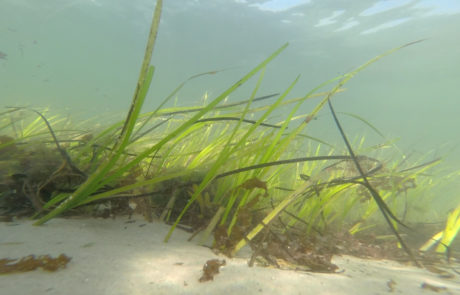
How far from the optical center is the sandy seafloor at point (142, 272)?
0.88 m

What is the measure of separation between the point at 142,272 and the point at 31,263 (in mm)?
404

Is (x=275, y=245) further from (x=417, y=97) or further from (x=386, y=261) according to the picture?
(x=417, y=97)

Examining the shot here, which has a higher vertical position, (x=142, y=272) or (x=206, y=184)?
(x=206, y=184)

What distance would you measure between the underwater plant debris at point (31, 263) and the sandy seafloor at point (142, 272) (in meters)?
0.03

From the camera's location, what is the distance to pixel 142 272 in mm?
1007

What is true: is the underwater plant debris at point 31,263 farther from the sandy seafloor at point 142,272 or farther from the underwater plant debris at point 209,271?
the underwater plant debris at point 209,271

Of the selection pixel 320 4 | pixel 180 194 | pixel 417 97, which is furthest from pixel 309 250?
pixel 417 97

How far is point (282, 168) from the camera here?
2119mm

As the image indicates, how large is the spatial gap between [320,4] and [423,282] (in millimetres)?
23349

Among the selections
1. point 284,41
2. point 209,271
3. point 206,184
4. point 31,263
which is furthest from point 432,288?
point 284,41

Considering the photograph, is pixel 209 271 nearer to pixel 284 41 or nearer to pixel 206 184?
pixel 206 184

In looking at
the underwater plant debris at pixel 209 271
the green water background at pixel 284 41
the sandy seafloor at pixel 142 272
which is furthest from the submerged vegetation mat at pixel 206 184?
the green water background at pixel 284 41

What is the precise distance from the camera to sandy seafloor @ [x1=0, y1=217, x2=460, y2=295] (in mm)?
880

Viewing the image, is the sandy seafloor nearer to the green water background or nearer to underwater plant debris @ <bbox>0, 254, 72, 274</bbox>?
underwater plant debris @ <bbox>0, 254, 72, 274</bbox>
